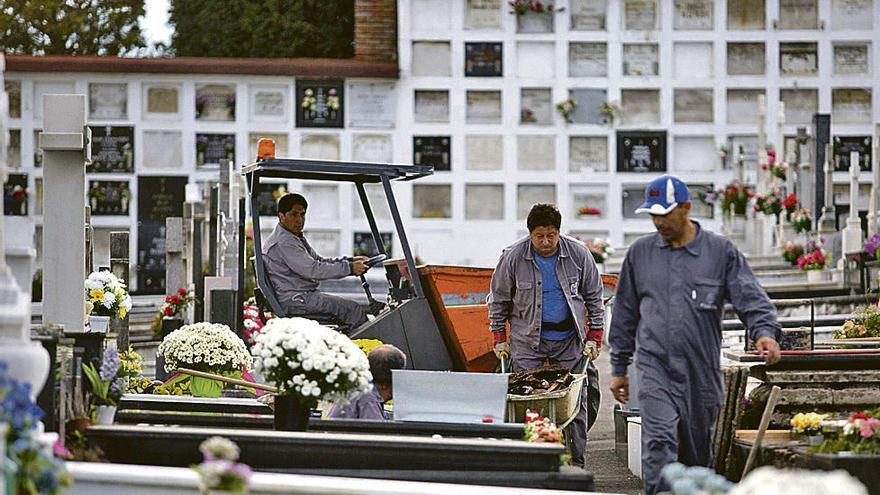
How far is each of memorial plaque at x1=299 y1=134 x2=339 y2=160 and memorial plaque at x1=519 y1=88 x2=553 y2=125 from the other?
2.67m

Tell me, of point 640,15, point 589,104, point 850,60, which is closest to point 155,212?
point 589,104

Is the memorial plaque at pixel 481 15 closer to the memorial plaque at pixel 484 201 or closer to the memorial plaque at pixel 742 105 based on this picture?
the memorial plaque at pixel 484 201

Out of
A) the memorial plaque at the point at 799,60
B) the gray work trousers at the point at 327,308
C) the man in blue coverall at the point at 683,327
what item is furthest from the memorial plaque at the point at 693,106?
the man in blue coverall at the point at 683,327

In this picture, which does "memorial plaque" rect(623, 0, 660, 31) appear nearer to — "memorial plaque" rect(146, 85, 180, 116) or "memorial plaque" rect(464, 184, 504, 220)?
"memorial plaque" rect(464, 184, 504, 220)

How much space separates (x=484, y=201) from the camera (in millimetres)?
23016

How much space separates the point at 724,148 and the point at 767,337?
56.8 feet

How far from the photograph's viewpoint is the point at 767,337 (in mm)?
6316

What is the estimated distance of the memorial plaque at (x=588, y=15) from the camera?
2356cm

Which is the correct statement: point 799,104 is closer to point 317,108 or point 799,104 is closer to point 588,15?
point 588,15

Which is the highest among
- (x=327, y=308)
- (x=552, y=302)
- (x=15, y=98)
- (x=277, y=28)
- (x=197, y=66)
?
(x=277, y=28)

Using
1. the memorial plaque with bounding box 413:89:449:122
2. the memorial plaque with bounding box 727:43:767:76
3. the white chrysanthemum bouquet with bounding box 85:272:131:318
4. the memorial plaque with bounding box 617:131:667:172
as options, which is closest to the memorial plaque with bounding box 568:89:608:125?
the memorial plaque with bounding box 617:131:667:172

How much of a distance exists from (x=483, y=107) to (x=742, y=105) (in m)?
3.77

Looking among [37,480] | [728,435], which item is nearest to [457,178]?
[728,435]

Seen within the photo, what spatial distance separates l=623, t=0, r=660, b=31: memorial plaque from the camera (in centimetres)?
2358
